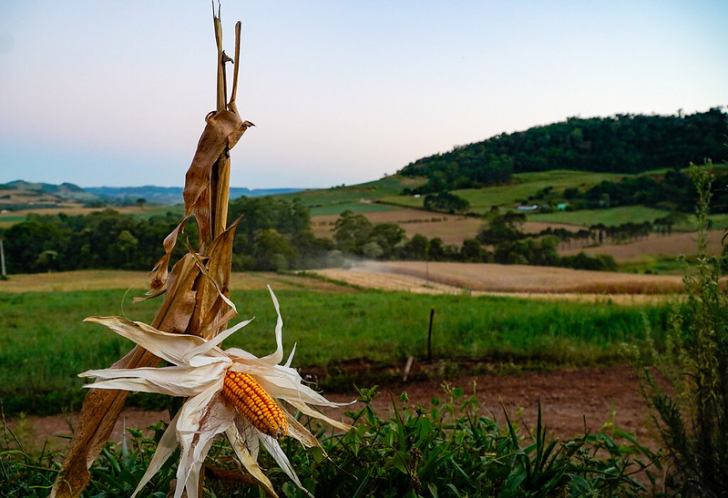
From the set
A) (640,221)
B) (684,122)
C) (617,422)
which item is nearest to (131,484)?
(617,422)

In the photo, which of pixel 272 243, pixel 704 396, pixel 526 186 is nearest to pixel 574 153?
pixel 526 186

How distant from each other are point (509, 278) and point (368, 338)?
28.7 ft

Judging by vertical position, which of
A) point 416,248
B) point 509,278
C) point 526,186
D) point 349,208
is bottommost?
point 509,278

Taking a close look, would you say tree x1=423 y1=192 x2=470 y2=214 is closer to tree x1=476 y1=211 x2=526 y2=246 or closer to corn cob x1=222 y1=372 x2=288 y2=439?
tree x1=476 y1=211 x2=526 y2=246

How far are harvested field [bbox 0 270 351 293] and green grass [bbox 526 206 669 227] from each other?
8.84m

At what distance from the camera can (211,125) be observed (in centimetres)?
107

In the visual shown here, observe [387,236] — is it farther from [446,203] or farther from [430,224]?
[446,203]

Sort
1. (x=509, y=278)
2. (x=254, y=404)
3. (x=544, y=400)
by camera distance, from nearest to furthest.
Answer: (x=254, y=404) < (x=544, y=400) < (x=509, y=278)

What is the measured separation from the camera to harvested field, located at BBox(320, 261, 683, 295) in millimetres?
13383

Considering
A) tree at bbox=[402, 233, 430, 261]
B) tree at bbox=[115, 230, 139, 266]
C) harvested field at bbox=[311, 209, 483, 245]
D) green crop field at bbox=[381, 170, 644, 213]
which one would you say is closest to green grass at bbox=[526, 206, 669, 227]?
green crop field at bbox=[381, 170, 644, 213]

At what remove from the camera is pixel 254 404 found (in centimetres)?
95

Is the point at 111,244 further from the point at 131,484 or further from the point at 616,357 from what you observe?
the point at 131,484

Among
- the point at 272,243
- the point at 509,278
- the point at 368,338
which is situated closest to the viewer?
the point at 368,338

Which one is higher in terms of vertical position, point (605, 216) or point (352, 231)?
point (605, 216)
